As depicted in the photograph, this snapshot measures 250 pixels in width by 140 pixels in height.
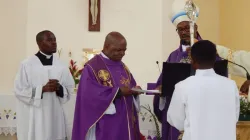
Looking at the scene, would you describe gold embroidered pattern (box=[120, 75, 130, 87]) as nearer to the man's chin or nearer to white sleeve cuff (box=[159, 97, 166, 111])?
white sleeve cuff (box=[159, 97, 166, 111])

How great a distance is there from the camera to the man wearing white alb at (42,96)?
4027mm

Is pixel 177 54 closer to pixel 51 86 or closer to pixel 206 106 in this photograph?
pixel 206 106

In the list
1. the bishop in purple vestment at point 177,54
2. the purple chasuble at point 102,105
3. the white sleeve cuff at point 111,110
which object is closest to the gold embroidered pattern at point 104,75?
the purple chasuble at point 102,105

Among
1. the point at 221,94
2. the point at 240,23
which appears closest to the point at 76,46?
the point at 240,23

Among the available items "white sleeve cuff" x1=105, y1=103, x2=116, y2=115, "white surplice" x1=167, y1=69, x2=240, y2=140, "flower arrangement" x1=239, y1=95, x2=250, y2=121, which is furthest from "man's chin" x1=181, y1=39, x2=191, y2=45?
"white surplice" x1=167, y1=69, x2=240, y2=140

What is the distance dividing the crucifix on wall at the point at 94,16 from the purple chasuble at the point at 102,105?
2.94 meters

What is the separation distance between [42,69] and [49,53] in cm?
21

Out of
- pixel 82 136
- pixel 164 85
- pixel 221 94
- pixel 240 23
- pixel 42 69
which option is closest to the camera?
pixel 221 94

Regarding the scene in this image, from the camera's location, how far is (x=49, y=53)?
13.9ft

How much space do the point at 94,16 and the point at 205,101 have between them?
4.16 m

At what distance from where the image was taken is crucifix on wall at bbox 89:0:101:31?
6.34m

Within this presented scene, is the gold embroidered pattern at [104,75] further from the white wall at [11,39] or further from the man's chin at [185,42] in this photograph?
the white wall at [11,39]

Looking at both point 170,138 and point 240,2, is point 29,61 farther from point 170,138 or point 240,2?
point 240,2

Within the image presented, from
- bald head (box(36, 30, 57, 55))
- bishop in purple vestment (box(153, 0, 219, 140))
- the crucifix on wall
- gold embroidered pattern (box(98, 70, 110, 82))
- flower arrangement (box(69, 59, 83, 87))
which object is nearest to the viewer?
gold embroidered pattern (box(98, 70, 110, 82))
